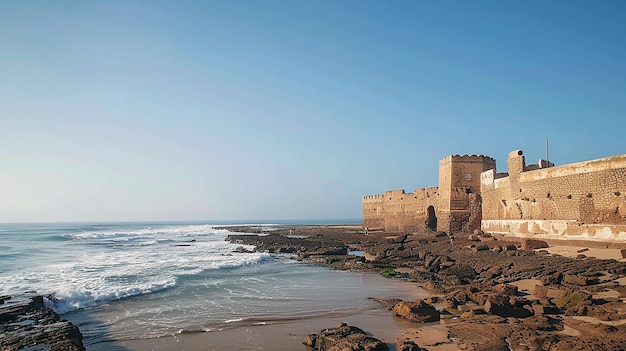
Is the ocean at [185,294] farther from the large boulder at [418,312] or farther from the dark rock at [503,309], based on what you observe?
the dark rock at [503,309]

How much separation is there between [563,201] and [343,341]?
15.0 metres

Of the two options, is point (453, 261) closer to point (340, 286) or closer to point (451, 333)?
point (340, 286)

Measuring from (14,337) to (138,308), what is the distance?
3.47 m

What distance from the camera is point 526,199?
1988cm

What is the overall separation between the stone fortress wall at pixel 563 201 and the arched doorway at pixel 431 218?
9163 mm

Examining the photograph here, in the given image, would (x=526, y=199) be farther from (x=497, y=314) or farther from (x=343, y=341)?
(x=343, y=341)

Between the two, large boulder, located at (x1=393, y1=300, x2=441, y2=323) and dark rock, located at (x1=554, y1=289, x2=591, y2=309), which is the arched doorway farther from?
large boulder, located at (x1=393, y1=300, x2=441, y2=323)

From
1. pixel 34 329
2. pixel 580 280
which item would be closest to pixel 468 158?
pixel 580 280

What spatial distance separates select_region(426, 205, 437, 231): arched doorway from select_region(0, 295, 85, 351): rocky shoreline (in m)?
27.9

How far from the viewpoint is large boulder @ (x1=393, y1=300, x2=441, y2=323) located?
8.51 meters

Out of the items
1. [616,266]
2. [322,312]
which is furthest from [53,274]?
[616,266]

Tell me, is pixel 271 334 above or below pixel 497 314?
below

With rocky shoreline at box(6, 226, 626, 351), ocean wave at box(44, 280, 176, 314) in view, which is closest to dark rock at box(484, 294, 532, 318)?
rocky shoreline at box(6, 226, 626, 351)

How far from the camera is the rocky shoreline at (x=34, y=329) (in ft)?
22.8
